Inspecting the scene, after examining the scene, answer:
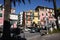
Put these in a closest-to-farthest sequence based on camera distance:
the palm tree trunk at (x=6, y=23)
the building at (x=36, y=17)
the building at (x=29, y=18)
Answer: the palm tree trunk at (x=6, y=23), the building at (x=36, y=17), the building at (x=29, y=18)

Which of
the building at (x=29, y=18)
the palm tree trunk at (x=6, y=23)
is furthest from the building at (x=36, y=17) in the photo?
the palm tree trunk at (x=6, y=23)

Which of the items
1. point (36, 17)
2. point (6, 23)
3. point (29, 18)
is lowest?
point (6, 23)

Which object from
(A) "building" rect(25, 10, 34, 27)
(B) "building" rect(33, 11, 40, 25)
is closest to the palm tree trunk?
(B) "building" rect(33, 11, 40, 25)

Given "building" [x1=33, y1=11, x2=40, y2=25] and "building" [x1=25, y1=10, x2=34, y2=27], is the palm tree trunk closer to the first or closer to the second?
"building" [x1=33, y1=11, x2=40, y2=25]

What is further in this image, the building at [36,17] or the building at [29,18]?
the building at [29,18]

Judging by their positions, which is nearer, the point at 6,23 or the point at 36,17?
the point at 6,23

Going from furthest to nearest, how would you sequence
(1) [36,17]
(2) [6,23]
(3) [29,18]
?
(3) [29,18], (1) [36,17], (2) [6,23]

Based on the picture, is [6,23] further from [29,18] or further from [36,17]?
[29,18]

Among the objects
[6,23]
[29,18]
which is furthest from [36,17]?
[6,23]

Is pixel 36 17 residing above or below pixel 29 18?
above

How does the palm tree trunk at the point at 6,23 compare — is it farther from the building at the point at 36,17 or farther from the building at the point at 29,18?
the building at the point at 29,18

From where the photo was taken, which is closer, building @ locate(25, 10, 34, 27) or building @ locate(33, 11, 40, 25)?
building @ locate(33, 11, 40, 25)

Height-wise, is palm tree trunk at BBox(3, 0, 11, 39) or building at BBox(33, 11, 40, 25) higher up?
building at BBox(33, 11, 40, 25)

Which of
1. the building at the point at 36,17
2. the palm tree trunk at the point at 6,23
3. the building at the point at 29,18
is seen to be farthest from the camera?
the building at the point at 29,18
